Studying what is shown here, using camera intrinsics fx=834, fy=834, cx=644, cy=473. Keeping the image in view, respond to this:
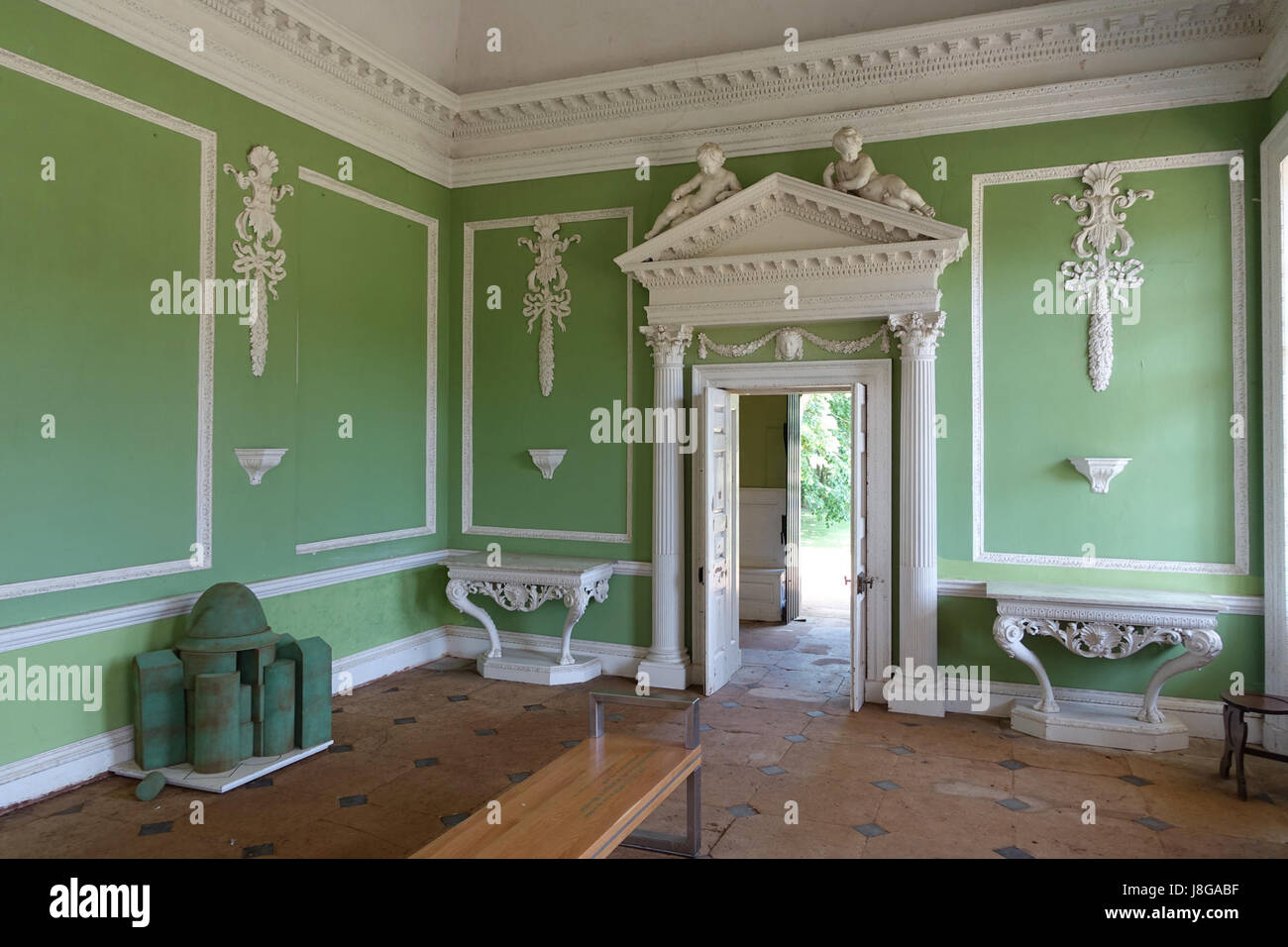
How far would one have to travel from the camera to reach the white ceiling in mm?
6254

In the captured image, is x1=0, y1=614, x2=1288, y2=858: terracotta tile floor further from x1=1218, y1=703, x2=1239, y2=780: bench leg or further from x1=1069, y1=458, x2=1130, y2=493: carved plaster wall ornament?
x1=1069, y1=458, x2=1130, y2=493: carved plaster wall ornament

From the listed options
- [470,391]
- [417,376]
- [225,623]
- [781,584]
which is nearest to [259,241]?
[417,376]

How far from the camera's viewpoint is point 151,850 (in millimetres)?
3814

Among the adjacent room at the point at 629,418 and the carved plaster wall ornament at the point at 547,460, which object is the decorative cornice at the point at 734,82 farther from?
the carved plaster wall ornament at the point at 547,460

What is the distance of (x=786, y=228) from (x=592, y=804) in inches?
182

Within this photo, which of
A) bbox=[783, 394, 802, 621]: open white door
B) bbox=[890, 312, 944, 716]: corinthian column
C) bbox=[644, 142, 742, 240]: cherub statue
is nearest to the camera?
bbox=[890, 312, 944, 716]: corinthian column

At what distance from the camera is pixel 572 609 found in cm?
660

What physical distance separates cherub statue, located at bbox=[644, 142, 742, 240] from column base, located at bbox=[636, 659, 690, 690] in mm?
3389

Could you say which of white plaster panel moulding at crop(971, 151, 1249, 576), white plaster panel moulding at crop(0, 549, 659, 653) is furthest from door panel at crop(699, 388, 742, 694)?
white plaster panel moulding at crop(971, 151, 1249, 576)

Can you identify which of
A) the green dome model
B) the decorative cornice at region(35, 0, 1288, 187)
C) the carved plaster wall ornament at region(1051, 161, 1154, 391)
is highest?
the decorative cornice at region(35, 0, 1288, 187)

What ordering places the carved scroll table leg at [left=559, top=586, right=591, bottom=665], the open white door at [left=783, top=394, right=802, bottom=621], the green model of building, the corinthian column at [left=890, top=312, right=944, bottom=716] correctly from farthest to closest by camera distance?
the open white door at [left=783, top=394, right=802, bottom=621] < the carved scroll table leg at [left=559, top=586, right=591, bottom=665] < the corinthian column at [left=890, top=312, right=944, bottom=716] < the green model of building

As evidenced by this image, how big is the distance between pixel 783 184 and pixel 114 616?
520 cm

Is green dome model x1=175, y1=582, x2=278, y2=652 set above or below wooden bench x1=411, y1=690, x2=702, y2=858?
above
